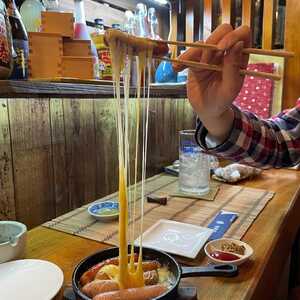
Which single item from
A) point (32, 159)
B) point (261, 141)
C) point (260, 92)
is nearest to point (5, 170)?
point (32, 159)

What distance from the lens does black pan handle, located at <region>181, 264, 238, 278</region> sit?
634 millimetres

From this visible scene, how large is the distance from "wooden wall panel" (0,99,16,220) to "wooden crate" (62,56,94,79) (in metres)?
0.22

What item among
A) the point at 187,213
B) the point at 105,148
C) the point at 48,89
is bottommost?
the point at 187,213

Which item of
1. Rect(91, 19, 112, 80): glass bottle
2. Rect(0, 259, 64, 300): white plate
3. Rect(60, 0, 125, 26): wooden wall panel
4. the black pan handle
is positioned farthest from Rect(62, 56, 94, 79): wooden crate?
the black pan handle

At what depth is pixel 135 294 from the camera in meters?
0.52

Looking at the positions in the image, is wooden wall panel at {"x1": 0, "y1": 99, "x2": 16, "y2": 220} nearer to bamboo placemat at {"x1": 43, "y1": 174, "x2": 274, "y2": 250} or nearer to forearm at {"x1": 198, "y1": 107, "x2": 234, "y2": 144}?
bamboo placemat at {"x1": 43, "y1": 174, "x2": 274, "y2": 250}

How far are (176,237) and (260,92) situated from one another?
4.47 ft

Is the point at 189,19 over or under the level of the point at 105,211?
over

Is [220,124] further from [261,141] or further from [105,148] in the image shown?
[105,148]

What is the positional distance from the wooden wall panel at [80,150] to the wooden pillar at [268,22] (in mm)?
1288

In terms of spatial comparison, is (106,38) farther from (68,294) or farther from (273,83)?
(273,83)

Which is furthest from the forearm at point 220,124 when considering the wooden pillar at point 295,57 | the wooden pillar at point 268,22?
the wooden pillar at point 268,22

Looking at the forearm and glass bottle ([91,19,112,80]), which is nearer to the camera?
the forearm

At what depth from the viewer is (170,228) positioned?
90 centimetres
